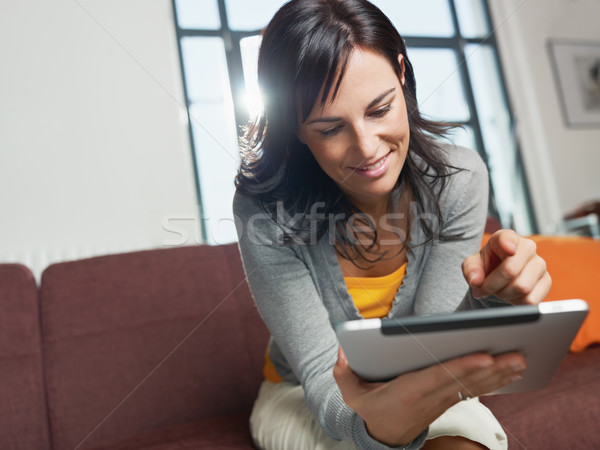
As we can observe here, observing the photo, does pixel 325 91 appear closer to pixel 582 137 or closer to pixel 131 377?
pixel 131 377

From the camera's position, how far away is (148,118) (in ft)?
11.3

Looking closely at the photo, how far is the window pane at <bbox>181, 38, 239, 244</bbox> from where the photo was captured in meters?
3.72

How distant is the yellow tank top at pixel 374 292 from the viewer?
1.03 meters

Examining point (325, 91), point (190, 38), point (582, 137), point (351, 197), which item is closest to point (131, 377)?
point (351, 197)

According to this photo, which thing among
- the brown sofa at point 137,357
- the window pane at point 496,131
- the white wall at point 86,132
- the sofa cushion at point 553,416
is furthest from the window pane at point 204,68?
the sofa cushion at point 553,416

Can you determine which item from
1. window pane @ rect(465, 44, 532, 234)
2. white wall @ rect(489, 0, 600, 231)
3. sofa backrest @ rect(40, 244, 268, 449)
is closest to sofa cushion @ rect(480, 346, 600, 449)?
sofa backrest @ rect(40, 244, 268, 449)

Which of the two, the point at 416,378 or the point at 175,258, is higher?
the point at 175,258

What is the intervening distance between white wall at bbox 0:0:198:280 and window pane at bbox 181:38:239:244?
189mm

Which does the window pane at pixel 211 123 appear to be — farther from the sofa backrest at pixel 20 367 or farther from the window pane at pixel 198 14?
the sofa backrest at pixel 20 367

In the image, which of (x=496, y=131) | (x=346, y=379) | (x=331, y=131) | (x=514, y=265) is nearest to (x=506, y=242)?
(x=514, y=265)

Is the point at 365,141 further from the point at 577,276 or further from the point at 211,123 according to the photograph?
the point at 211,123

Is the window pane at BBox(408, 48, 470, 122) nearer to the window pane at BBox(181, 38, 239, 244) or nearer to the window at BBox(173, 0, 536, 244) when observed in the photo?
the window at BBox(173, 0, 536, 244)

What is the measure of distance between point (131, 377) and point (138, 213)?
7.23 ft

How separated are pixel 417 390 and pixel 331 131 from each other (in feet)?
1.47
